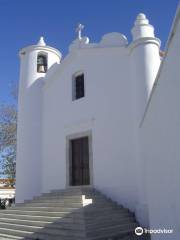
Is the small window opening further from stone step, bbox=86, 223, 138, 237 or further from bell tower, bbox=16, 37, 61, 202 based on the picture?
stone step, bbox=86, 223, 138, 237

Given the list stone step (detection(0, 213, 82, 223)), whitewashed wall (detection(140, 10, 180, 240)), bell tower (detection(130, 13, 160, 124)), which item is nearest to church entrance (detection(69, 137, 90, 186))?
stone step (detection(0, 213, 82, 223))

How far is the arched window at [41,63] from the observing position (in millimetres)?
14516

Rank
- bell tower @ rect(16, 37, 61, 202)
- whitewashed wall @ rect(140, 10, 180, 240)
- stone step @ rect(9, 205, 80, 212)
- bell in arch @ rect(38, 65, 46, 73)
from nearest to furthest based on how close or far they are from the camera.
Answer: whitewashed wall @ rect(140, 10, 180, 240) < stone step @ rect(9, 205, 80, 212) < bell tower @ rect(16, 37, 61, 202) < bell in arch @ rect(38, 65, 46, 73)

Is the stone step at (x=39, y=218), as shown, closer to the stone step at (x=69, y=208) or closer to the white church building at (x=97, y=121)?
the stone step at (x=69, y=208)

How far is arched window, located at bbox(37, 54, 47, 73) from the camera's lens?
14.5 meters

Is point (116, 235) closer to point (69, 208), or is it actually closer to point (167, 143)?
point (69, 208)

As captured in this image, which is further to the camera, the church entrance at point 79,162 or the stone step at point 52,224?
the church entrance at point 79,162

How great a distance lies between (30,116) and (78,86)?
289cm

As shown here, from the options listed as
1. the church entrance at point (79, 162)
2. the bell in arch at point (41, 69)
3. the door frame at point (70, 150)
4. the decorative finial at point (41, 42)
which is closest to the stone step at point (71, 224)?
the door frame at point (70, 150)

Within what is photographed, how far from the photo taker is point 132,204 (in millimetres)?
9164

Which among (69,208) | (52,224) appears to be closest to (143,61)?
(69,208)

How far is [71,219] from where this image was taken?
7559 mm

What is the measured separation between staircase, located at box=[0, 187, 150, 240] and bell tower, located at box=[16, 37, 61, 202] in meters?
2.66

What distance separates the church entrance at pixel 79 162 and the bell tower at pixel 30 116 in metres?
1.98
